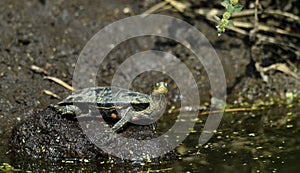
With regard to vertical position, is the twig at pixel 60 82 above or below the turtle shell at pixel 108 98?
above

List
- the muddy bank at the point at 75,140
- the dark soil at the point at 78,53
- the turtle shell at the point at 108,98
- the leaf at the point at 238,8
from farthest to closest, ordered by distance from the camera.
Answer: the dark soil at the point at 78,53
the leaf at the point at 238,8
the turtle shell at the point at 108,98
the muddy bank at the point at 75,140

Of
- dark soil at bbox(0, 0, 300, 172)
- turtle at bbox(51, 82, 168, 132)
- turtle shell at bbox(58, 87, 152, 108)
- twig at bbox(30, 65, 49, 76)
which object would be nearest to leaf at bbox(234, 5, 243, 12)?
turtle at bbox(51, 82, 168, 132)

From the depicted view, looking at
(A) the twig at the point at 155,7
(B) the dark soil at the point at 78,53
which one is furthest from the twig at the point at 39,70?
(A) the twig at the point at 155,7

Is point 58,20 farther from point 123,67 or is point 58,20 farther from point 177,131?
point 177,131

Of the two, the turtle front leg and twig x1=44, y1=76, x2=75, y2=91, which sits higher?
twig x1=44, y1=76, x2=75, y2=91

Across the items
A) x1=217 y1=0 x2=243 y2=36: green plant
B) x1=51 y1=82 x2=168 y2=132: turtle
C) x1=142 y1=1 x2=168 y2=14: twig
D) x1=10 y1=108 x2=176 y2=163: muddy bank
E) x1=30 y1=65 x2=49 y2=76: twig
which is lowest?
x1=10 y1=108 x2=176 y2=163: muddy bank

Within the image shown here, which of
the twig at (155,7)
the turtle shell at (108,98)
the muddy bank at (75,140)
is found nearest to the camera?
the muddy bank at (75,140)

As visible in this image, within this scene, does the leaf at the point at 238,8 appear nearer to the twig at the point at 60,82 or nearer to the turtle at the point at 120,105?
the turtle at the point at 120,105

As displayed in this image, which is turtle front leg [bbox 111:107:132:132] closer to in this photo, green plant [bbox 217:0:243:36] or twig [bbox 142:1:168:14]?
green plant [bbox 217:0:243:36]

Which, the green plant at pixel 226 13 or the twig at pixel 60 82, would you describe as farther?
the twig at pixel 60 82
